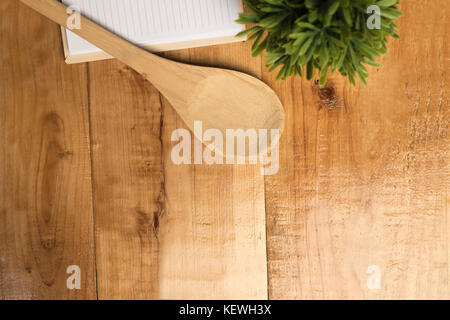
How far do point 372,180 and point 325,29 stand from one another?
0.62 feet

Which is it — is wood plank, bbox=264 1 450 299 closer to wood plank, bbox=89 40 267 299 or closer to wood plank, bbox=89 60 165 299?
wood plank, bbox=89 40 267 299

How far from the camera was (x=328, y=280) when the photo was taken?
39 cm

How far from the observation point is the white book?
14.0 inches

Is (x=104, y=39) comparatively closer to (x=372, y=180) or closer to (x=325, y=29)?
(x=325, y=29)

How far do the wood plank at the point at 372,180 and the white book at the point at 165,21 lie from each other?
0.26 ft

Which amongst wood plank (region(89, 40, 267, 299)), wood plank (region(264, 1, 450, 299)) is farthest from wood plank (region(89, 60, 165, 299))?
wood plank (region(264, 1, 450, 299))

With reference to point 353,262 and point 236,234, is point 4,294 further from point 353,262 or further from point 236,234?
point 353,262

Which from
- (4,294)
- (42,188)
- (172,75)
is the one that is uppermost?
(172,75)

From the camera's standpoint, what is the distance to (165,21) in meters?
0.36

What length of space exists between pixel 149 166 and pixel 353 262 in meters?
0.26

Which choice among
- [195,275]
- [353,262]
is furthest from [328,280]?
[195,275]

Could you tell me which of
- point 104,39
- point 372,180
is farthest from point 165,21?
point 372,180

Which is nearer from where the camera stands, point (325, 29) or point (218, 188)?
point (325, 29)

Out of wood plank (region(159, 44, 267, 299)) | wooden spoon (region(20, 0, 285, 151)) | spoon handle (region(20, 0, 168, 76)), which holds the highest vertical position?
spoon handle (region(20, 0, 168, 76))
